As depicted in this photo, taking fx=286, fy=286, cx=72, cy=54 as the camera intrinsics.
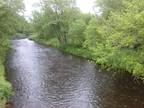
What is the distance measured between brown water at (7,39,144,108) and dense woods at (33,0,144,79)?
2.45 m

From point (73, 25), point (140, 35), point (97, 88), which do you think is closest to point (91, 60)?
point (73, 25)

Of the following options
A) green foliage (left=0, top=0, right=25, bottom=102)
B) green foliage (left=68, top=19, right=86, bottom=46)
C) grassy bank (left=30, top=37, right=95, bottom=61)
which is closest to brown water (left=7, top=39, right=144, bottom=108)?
green foliage (left=0, top=0, right=25, bottom=102)

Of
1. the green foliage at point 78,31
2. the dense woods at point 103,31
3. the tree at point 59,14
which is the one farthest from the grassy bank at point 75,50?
the tree at point 59,14

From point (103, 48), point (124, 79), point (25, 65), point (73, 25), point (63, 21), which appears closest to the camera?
point (124, 79)

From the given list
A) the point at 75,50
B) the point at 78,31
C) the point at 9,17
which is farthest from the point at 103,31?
the point at 78,31

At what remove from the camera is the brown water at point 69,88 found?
25.2m

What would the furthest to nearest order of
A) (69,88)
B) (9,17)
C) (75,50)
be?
(75,50) → (9,17) → (69,88)

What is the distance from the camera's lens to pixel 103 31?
1405 inches

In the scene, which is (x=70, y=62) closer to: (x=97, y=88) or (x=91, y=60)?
(x=91, y=60)

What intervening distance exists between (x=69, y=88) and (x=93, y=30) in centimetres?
2002

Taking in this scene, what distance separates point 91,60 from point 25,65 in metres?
11.3

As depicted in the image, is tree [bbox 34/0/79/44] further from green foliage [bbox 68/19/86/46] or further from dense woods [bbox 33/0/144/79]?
green foliage [bbox 68/19/86/46]

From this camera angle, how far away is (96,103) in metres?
25.2

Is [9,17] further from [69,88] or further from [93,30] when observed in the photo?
[69,88]
